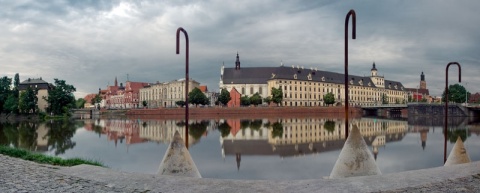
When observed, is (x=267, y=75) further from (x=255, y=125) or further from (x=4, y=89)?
(x=255, y=125)

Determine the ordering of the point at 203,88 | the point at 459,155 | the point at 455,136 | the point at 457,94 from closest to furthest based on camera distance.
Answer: the point at 459,155
the point at 455,136
the point at 457,94
the point at 203,88

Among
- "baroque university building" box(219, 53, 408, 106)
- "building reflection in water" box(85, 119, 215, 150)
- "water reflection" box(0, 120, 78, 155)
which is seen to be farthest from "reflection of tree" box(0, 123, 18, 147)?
"baroque university building" box(219, 53, 408, 106)

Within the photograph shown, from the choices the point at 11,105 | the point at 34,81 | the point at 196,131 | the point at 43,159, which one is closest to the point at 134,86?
the point at 34,81

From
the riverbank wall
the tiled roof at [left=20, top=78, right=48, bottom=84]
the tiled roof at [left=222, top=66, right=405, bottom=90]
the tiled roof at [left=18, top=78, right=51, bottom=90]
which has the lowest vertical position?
the riverbank wall

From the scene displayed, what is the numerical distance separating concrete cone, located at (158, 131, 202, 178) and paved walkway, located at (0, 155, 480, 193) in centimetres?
101

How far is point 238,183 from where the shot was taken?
7484 millimetres

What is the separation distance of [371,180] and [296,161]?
11105mm

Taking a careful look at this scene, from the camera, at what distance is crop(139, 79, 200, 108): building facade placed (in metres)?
115

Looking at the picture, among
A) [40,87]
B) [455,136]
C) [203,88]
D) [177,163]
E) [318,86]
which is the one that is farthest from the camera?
[203,88]

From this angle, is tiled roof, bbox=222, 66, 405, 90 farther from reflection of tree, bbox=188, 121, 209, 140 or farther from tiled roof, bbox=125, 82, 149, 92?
reflection of tree, bbox=188, 121, 209, 140

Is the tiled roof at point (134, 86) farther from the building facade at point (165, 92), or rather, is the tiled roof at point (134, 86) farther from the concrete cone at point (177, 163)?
the concrete cone at point (177, 163)

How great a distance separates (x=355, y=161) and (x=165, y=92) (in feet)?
385

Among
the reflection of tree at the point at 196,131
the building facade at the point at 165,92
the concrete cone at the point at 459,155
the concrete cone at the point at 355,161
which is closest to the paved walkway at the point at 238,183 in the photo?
the concrete cone at the point at 355,161

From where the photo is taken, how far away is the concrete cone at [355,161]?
8.70 m
